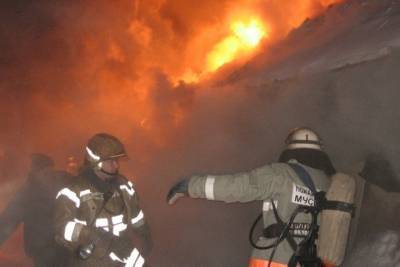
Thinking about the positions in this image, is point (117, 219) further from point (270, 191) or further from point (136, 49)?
Result: point (136, 49)

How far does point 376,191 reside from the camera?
539 centimetres

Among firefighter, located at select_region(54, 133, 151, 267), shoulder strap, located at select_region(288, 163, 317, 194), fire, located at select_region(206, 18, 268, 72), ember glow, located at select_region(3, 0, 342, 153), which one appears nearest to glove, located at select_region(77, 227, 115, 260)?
firefighter, located at select_region(54, 133, 151, 267)

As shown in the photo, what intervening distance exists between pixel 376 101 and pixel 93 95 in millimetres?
10932

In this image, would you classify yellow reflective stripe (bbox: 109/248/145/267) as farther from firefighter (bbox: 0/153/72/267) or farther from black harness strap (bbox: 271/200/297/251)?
firefighter (bbox: 0/153/72/267)

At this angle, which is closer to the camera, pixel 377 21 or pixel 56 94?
pixel 377 21

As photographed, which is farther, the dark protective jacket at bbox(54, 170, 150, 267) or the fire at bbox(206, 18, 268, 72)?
the fire at bbox(206, 18, 268, 72)

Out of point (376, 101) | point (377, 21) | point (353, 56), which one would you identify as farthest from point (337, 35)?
point (376, 101)

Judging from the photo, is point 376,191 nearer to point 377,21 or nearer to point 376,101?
point 376,101

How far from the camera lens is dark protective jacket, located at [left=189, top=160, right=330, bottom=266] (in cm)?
341

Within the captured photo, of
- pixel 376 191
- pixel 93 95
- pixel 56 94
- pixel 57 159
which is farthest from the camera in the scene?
pixel 56 94

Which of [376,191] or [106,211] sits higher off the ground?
[376,191]

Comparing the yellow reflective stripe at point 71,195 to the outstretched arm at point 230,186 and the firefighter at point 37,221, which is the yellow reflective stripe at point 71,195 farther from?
the firefighter at point 37,221

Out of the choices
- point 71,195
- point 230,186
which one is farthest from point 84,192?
point 230,186

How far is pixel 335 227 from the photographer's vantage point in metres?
3.43
